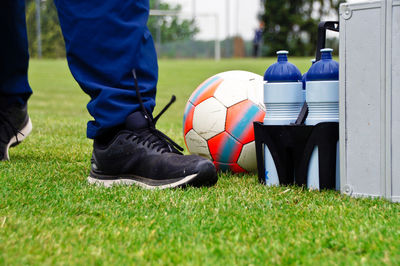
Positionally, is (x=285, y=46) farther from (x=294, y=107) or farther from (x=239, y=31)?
(x=294, y=107)

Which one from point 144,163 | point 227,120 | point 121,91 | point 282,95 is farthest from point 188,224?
point 227,120

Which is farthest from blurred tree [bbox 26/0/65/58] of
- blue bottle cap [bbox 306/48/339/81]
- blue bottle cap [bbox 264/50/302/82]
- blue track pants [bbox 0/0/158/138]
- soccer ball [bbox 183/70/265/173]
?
blue bottle cap [bbox 306/48/339/81]

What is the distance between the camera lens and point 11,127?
2.88 meters

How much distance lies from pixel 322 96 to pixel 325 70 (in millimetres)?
114

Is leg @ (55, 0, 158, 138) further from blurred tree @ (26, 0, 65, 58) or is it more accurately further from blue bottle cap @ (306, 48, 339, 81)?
blurred tree @ (26, 0, 65, 58)

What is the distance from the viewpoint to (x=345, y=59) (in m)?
1.93

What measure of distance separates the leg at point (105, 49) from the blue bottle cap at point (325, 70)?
75 cm

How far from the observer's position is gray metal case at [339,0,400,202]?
1.81 metres

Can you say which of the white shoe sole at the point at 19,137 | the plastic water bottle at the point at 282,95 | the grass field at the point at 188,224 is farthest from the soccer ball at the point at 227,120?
the white shoe sole at the point at 19,137

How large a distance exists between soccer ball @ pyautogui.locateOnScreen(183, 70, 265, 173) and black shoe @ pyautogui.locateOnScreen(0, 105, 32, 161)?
102 cm

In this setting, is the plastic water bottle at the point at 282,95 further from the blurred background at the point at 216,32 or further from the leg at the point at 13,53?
the blurred background at the point at 216,32

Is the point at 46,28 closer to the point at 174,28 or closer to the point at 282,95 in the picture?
the point at 174,28

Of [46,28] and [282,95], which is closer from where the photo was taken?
[282,95]

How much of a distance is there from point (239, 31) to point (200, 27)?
124 inches
